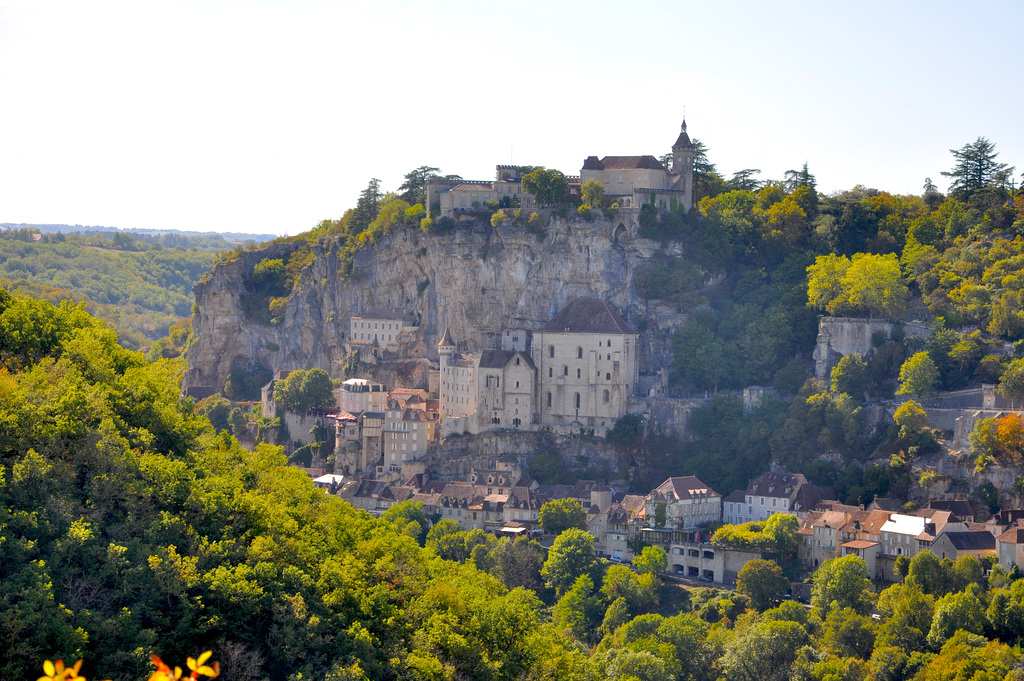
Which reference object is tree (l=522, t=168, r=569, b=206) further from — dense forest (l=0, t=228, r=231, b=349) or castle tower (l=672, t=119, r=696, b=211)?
dense forest (l=0, t=228, r=231, b=349)

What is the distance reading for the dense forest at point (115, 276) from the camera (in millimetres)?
140025

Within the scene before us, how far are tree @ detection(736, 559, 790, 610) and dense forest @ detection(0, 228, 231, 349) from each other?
78574 millimetres

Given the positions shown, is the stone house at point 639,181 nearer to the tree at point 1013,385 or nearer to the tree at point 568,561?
the tree at point 1013,385

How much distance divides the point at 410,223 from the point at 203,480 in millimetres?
48247

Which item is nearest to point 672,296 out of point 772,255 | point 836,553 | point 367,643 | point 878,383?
point 772,255

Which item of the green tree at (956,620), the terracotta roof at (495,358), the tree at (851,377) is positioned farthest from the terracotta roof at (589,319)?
the green tree at (956,620)

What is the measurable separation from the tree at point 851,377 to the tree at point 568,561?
56.7ft

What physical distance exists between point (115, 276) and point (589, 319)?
101068 millimetres

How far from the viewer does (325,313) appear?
310 feet

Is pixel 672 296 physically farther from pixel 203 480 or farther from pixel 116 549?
pixel 116 549

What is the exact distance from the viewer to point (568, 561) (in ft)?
203

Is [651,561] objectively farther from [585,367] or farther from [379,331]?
[379,331]

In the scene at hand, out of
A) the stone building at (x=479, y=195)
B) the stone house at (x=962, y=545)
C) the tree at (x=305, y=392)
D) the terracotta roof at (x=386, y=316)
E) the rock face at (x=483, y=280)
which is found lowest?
the stone house at (x=962, y=545)

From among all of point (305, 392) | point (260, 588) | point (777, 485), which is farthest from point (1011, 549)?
point (305, 392)
